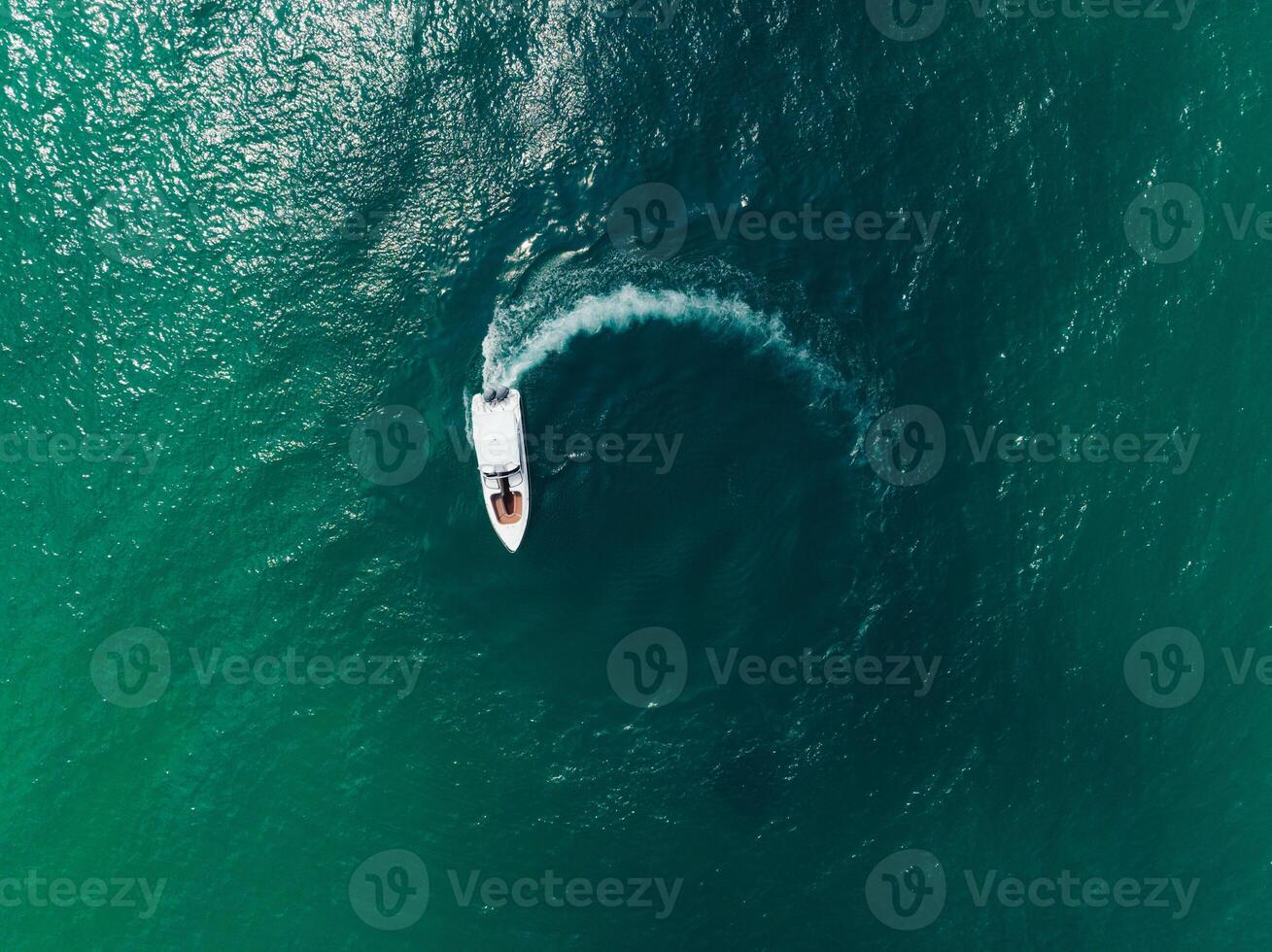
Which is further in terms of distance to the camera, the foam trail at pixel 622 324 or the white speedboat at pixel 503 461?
the foam trail at pixel 622 324

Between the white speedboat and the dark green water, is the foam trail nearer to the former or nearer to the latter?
the dark green water

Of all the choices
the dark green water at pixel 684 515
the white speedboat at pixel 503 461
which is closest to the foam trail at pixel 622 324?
the dark green water at pixel 684 515

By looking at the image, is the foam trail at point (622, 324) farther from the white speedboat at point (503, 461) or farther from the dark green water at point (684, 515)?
the white speedboat at point (503, 461)

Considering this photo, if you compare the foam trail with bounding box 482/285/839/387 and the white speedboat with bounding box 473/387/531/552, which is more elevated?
the foam trail with bounding box 482/285/839/387

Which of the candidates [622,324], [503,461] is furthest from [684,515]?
[622,324]

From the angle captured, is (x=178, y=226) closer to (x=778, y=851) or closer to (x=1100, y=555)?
(x=778, y=851)

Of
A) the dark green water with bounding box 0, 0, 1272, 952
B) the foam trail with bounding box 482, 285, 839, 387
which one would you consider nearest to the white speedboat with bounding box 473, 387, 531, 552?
the dark green water with bounding box 0, 0, 1272, 952
